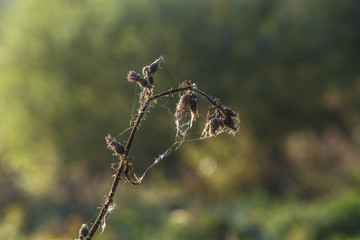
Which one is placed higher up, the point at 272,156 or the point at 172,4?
the point at 172,4

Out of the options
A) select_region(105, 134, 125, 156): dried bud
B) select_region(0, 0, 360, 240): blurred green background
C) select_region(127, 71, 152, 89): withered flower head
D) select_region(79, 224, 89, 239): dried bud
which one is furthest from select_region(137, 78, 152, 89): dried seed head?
select_region(0, 0, 360, 240): blurred green background

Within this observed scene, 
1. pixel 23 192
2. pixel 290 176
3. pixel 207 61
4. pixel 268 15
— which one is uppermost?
pixel 268 15

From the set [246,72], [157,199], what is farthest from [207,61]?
[157,199]

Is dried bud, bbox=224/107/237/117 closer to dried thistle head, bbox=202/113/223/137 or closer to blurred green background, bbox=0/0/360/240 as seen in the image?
dried thistle head, bbox=202/113/223/137

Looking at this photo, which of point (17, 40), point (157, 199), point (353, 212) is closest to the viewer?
point (353, 212)

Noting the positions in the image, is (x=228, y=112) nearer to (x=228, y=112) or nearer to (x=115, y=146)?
(x=228, y=112)

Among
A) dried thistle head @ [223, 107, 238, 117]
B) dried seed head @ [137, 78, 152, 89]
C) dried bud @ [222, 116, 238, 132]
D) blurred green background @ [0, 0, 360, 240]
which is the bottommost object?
dried seed head @ [137, 78, 152, 89]

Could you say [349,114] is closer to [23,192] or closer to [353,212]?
[353,212]

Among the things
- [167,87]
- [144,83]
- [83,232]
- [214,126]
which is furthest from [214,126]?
[167,87]
